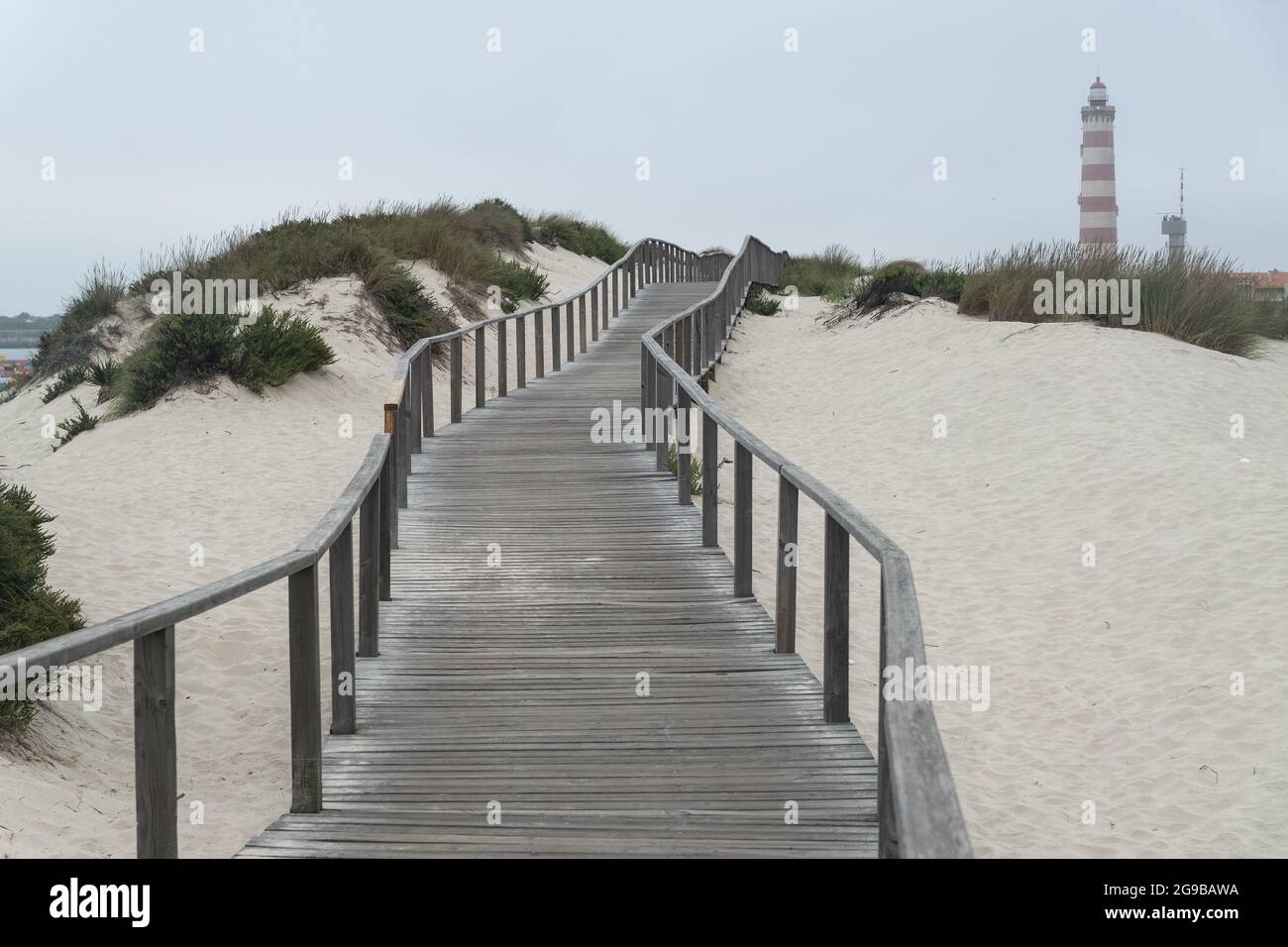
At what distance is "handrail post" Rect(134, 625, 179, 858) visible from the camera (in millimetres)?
3607

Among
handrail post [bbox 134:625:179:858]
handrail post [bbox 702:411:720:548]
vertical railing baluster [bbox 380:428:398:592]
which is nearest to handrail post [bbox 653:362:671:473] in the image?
handrail post [bbox 702:411:720:548]

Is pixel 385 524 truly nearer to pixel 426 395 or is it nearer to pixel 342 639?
pixel 342 639

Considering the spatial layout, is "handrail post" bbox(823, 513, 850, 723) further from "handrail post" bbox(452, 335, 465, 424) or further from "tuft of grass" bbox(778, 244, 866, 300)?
"tuft of grass" bbox(778, 244, 866, 300)

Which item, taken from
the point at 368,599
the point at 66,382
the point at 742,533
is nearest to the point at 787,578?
the point at 742,533

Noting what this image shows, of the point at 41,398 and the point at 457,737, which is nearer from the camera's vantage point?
the point at 457,737

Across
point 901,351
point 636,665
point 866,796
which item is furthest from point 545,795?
point 901,351

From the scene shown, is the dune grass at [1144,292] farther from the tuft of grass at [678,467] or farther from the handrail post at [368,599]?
the handrail post at [368,599]

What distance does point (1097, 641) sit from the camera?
997 centimetres

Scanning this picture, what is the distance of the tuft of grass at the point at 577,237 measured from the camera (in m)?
35.8

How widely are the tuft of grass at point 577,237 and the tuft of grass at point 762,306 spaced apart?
22.1 ft

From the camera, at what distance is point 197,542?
11.6 meters

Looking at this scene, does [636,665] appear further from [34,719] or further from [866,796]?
[34,719]

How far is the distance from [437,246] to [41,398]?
25.3 feet

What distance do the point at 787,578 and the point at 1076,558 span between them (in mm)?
5920
